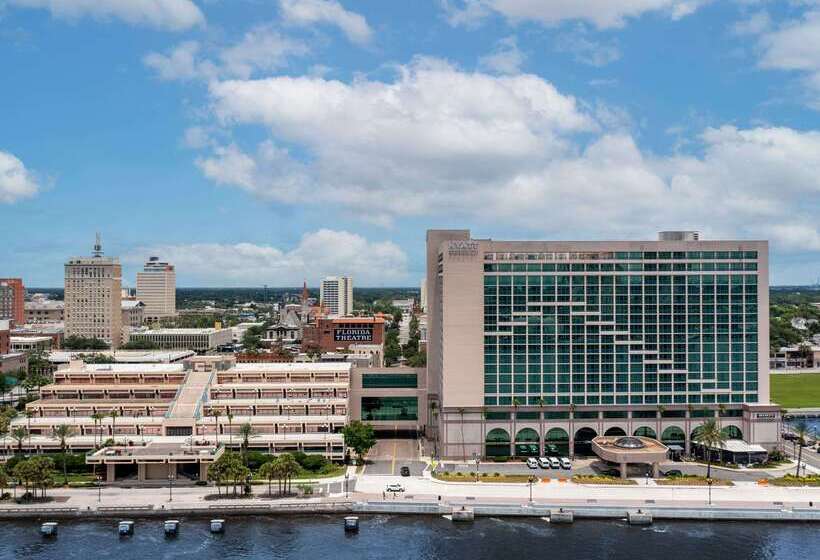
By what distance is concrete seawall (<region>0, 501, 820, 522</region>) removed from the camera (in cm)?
11494

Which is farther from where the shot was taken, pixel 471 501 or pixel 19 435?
pixel 19 435

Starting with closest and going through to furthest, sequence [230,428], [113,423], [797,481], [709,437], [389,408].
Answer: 1. [797,481]
2. [709,437]
3. [230,428]
4. [113,423]
5. [389,408]

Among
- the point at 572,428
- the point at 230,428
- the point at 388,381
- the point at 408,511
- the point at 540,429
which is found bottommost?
the point at 408,511

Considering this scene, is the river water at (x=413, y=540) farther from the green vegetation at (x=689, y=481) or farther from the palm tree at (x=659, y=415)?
the palm tree at (x=659, y=415)

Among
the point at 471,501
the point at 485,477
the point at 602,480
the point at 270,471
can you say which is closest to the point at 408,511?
the point at 471,501

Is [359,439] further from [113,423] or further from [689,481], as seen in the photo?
[689,481]

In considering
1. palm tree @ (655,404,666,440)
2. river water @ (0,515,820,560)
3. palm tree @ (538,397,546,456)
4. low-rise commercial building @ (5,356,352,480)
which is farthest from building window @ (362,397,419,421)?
river water @ (0,515,820,560)

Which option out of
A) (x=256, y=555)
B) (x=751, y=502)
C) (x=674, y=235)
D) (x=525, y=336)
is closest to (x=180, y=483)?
(x=256, y=555)

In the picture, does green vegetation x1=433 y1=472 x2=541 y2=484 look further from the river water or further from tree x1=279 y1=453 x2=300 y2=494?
tree x1=279 y1=453 x2=300 y2=494

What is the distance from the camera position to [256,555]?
102m

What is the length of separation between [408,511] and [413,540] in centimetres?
1153

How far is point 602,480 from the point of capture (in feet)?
429

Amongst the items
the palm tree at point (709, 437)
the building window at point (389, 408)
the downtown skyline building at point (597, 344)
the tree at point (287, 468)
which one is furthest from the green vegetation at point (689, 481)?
the tree at point (287, 468)

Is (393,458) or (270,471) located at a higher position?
(270,471)
